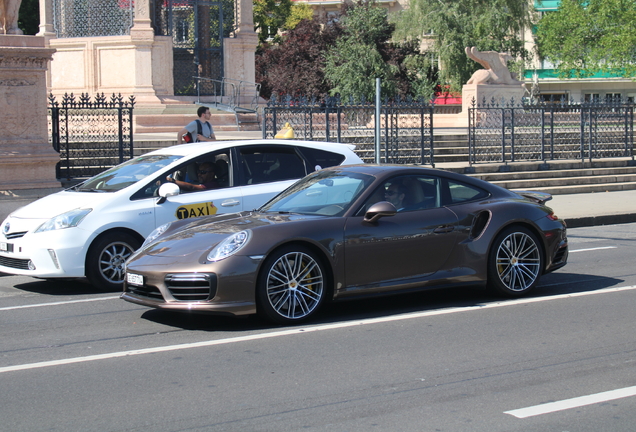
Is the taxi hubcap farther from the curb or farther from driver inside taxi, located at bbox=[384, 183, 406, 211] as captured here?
the curb

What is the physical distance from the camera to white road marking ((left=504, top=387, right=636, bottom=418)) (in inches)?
182

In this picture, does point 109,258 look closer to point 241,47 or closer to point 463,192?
point 463,192

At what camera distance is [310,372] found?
215 inches

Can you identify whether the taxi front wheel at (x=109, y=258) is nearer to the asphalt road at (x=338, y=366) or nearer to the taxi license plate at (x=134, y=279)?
the asphalt road at (x=338, y=366)

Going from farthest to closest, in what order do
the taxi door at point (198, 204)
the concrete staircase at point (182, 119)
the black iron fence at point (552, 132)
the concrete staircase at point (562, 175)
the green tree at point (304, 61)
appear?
the green tree at point (304, 61) < the concrete staircase at point (182, 119) < the black iron fence at point (552, 132) < the concrete staircase at point (562, 175) < the taxi door at point (198, 204)

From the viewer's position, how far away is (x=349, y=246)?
6945mm

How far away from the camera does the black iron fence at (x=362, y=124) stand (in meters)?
18.5

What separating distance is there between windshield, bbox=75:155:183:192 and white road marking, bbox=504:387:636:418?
18.8ft

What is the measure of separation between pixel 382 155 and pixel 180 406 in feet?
51.3

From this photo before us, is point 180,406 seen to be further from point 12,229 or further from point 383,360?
point 12,229

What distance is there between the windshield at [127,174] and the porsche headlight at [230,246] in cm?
292

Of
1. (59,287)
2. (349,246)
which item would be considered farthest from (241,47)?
(349,246)

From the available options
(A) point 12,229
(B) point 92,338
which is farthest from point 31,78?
(B) point 92,338

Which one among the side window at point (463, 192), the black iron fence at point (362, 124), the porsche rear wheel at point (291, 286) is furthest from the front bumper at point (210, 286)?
the black iron fence at point (362, 124)
